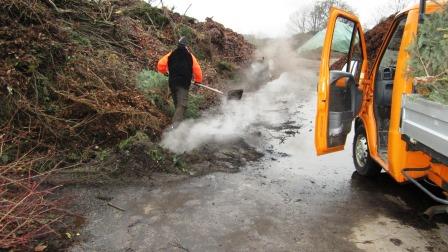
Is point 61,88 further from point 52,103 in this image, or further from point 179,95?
point 179,95

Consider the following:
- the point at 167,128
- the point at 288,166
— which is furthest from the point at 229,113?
the point at 288,166

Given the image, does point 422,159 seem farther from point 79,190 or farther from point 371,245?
point 79,190

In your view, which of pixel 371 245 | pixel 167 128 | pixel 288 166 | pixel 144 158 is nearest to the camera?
pixel 371 245

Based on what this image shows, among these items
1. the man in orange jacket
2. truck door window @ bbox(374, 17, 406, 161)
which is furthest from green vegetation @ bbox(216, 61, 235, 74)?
truck door window @ bbox(374, 17, 406, 161)

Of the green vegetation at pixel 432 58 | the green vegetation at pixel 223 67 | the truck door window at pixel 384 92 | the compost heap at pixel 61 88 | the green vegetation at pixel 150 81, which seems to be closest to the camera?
the green vegetation at pixel 432 58

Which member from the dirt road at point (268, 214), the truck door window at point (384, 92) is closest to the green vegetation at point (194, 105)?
the dirt road at point (268, 214)

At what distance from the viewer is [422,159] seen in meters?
4.72

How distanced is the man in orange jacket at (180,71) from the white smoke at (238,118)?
399 millimetres

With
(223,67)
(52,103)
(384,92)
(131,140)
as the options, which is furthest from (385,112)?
(223,67)

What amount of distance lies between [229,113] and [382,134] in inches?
208

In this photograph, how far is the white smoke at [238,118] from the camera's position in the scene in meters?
7.74

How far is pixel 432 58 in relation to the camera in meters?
4.05

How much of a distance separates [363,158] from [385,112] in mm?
888

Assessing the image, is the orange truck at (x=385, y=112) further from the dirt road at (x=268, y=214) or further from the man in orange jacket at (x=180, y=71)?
the man in orange jacket at (x=180, y=71)
